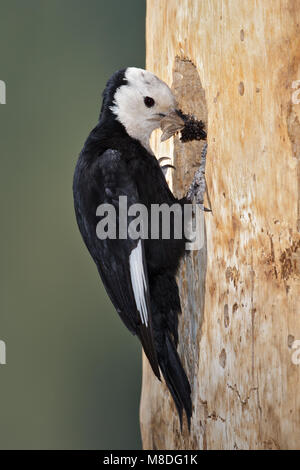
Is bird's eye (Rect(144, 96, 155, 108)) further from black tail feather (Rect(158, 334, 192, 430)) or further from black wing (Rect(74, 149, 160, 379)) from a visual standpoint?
black tail feather (Rect(158, 334, 192, 430))

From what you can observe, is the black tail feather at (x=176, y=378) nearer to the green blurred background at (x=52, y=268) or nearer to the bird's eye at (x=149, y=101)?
the bird's eye at (x=149, y=101)

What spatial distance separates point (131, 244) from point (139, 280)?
79 millimetres

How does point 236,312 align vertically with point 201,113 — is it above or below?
below

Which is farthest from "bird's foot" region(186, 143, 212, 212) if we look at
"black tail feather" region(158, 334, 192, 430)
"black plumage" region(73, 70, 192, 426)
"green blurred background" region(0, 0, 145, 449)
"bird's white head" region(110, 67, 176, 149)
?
"green blurred background" region(0, 0, 145, 449)

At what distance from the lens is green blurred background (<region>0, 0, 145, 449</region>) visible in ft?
9.28

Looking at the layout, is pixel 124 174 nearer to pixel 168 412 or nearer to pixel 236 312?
pixel 236 312

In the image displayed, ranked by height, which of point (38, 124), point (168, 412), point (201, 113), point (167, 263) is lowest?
point (168, 412)

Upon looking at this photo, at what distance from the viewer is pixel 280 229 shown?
1.13 m

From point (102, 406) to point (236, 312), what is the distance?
71.1 inches

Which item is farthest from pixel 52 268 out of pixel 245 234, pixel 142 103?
pixel 245 234

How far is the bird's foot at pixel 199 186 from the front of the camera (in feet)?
4.69

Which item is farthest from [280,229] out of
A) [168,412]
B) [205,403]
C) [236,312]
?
[168,412]

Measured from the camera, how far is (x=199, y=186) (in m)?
1.45

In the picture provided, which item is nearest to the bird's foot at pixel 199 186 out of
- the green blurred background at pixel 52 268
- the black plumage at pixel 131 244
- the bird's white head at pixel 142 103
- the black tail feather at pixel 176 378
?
the black plumage at pixel 131 244
